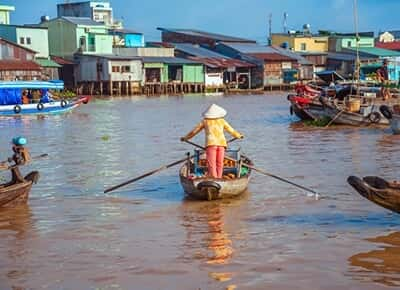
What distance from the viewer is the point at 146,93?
4612cm

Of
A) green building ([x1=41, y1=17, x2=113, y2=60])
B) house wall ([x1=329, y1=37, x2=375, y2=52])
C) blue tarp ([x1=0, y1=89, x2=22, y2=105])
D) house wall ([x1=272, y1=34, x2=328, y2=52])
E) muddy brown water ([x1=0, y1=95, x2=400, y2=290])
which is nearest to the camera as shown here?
muddy brown water ([x1=0, y1=95, x2=400, y2=290])

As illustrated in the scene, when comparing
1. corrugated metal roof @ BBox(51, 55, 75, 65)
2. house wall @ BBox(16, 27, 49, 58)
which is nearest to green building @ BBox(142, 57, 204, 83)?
corrugated metal roof @ BBox(51, 55, 75, 65)

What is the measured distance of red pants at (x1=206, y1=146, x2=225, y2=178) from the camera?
884 centimetres

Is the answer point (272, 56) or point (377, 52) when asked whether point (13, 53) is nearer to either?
point (272, 56)

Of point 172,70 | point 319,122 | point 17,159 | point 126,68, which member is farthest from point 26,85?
point 172,70

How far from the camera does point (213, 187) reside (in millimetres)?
8727

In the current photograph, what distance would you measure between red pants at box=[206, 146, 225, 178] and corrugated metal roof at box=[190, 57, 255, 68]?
39.7 m

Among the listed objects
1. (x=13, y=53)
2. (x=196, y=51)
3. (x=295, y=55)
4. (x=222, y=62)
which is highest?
(x=196, y=51)

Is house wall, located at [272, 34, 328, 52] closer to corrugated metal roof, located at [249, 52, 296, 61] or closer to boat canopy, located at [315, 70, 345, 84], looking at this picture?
corrugated metal roof, located at [249, 52, 296, 61]

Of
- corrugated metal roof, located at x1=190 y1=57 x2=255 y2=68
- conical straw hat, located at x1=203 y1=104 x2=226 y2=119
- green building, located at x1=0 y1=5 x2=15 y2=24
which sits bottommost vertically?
conical straw hat, located at x1=203 y1=104 x2=226 y2=119

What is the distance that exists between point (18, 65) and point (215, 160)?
31.1m

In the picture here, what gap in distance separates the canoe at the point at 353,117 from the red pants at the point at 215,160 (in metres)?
12.3

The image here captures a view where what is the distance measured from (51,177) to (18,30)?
31.9m

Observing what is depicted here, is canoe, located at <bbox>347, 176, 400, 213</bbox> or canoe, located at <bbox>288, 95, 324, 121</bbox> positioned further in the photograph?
canoe, located at <bbox>288, 95, 324, 121</bbox>
